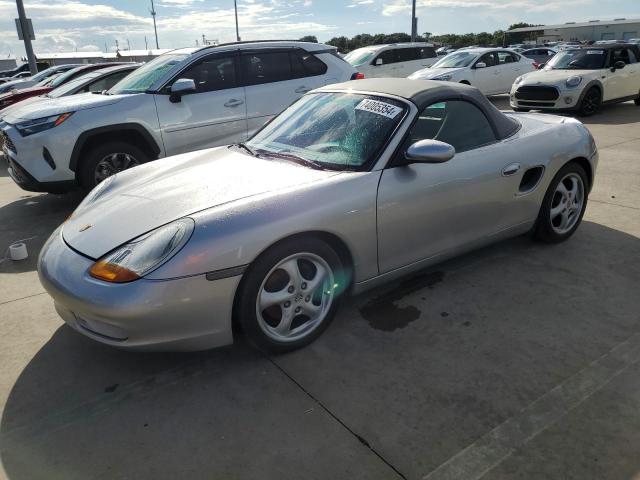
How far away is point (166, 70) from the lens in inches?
237

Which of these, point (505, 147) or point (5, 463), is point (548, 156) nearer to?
point (505, 147)

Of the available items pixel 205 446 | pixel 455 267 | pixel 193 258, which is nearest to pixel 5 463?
pixel 205 446

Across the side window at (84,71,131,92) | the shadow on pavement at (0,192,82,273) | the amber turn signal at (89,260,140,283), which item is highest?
the side window at (84,71,131,92)

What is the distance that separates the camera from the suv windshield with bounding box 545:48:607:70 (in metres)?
11.5

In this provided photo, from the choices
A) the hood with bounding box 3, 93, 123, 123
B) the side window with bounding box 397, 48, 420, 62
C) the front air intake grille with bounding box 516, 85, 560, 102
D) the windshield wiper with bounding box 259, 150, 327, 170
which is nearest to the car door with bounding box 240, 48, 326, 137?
the hood with bounding box 3, 93, 123, 123

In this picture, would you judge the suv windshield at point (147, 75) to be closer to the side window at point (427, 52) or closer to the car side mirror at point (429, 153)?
the car side mirror at point (429, 153)

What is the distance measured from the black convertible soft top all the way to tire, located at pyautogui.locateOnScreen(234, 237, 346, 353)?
127 centimetres

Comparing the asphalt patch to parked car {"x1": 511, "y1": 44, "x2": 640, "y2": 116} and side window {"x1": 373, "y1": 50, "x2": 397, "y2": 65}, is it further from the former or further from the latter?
side window {"x1": 373, "y1": 50, "x2": 397, "y2": 65}

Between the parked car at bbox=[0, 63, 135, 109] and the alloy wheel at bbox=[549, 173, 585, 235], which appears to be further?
the parked car at bbox=[0, 63, 135, 109]

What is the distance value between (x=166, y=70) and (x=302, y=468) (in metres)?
5.24

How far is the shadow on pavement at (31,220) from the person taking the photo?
4.37m

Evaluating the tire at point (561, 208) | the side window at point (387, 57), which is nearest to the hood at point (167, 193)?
the tire at point (561, 208)

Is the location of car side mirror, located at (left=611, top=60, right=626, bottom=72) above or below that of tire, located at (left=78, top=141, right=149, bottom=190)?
above

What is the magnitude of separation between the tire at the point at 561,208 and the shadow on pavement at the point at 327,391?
728 millimetres
